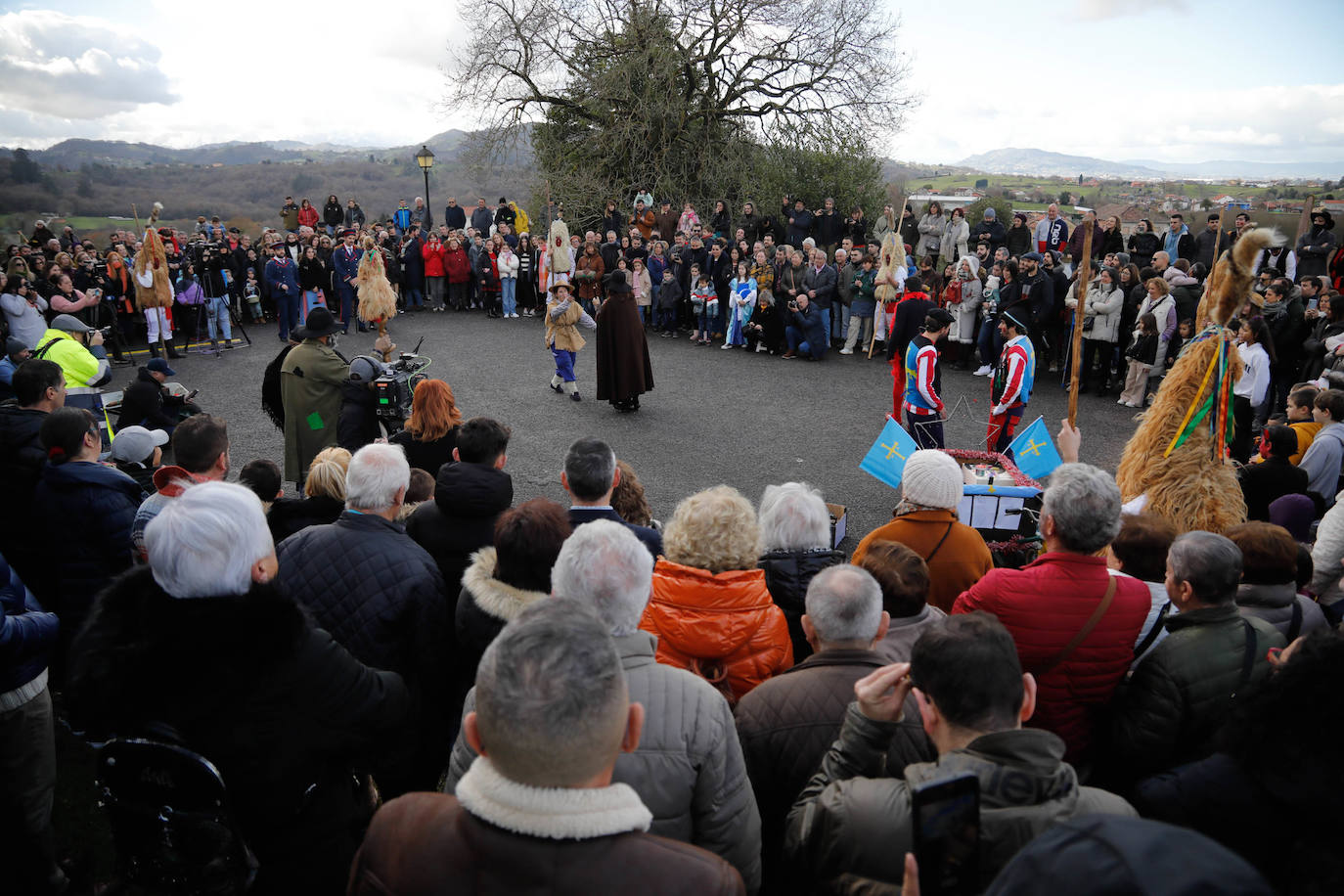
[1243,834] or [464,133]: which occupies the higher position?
[464,133]

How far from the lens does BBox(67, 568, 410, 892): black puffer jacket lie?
6.39 ft

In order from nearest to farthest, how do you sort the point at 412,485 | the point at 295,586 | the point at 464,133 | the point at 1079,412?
the point at 295,586 → the point at 412,485 → the point at 1079,412 → the point at 464,133

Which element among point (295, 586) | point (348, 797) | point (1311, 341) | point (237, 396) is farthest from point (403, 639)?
point (1311, 341)

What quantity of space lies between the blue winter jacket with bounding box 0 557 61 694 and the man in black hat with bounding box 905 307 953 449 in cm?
651

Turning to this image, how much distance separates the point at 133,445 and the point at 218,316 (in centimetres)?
1092

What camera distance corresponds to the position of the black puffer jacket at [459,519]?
3691mm

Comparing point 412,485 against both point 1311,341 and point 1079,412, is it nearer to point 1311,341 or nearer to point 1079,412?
point 1079,412

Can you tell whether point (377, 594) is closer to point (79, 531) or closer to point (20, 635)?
point (20, 635)

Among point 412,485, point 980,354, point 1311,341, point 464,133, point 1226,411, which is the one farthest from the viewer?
point 464,133

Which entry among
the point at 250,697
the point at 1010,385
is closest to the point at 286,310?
the point at 1010,385

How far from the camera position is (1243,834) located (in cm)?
171

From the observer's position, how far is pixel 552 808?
1.32 meters

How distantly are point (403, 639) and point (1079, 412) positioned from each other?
32.9ft

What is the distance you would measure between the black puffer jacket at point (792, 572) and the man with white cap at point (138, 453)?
12.2 ft
